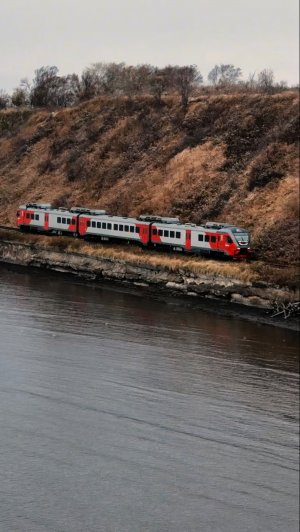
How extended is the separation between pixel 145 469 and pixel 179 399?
7363 mm

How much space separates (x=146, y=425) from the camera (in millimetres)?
28141

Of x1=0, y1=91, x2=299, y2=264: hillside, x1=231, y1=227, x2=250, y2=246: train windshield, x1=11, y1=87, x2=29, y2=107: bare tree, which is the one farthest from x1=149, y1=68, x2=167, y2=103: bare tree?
x1=231, y1=227, x2=250, y2=246: train windshield

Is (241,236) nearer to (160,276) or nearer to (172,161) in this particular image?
(160,276)

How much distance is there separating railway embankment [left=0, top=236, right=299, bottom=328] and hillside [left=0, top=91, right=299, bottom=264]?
20.4 feet

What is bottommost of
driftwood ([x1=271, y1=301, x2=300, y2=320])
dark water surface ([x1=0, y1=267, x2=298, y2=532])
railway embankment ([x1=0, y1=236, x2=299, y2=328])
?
dark water surface ([x1=0, y1=267, x2=298, y2=532])

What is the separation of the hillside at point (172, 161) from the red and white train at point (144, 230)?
14.4 ft

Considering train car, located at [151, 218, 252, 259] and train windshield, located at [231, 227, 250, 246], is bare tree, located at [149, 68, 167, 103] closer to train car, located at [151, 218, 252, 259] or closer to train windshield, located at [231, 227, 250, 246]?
train car, located at [151, 218, 252, 259]

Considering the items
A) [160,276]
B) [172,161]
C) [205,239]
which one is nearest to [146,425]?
[205,239]

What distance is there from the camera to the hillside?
64.9 m

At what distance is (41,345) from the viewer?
128ft

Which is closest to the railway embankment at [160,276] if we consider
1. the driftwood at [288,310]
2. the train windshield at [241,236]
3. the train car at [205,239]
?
the driftwood at [288,310]

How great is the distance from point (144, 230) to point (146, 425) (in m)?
34.6

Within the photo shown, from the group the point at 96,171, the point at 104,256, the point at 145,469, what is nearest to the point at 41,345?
the point at 145,469

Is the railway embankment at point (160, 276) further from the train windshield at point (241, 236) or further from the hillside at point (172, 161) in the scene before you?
the hillside at point (172, 161)
